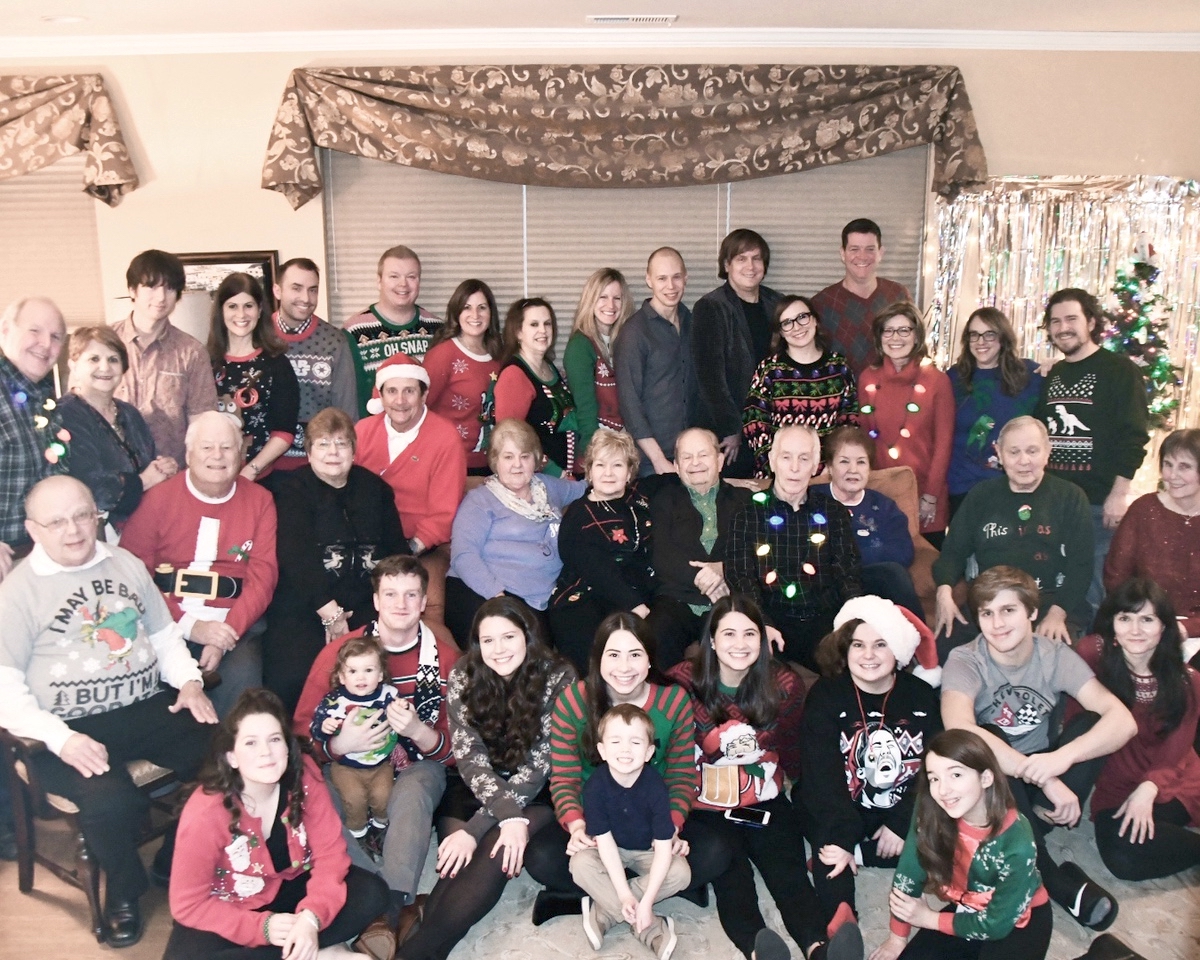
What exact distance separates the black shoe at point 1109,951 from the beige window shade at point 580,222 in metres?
3.12

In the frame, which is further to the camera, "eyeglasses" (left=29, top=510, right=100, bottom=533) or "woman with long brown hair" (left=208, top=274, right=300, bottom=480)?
"woman with long brown hair" (left=208, top=274, right=300, bottom=480)

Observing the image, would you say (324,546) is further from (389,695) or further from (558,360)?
(558,360)

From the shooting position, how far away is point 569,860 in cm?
258

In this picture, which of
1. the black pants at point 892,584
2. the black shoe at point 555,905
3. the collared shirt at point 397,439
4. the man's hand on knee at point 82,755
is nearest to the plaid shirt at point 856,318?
Answer: the black pants at point 892,584

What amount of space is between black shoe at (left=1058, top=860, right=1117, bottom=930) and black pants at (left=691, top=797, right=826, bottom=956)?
660 millimetres

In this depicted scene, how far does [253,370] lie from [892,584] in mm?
2323

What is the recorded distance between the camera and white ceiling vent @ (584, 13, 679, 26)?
13.6 ft

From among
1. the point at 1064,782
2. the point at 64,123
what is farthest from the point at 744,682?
the point at 64,123

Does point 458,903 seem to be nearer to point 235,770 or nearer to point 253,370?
point 235,770

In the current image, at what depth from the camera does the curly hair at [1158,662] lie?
285 cm

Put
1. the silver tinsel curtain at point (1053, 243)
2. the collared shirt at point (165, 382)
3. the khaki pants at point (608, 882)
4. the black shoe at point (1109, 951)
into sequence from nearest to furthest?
the black shoe at point (1109, 951)
the khaki pants at point (608, 882)
the collared shirt at point (165, 382)
the silver tinsel curtain at point (1053, 243)

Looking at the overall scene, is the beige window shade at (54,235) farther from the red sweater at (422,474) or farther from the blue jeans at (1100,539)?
the blue jeans at (1100,539)

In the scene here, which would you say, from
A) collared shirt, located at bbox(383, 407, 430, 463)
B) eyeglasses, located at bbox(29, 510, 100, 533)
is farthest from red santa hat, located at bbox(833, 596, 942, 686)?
eyeglasses, located at bbox(29, 510, 100, 533)

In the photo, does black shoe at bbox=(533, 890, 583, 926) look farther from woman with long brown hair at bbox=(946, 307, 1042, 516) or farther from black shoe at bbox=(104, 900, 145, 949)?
woman with long brown hair at bbox=(946, 307, 1042, 516)
